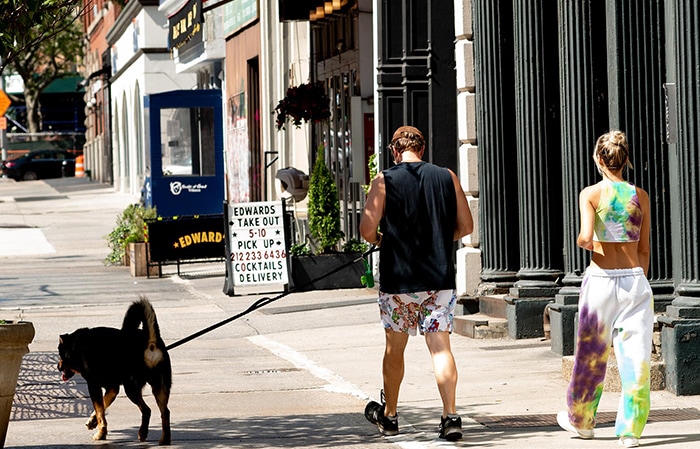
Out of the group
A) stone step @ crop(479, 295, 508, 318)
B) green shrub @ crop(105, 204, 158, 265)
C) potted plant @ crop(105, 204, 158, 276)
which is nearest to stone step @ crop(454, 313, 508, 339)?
stone step @ crop(479, 295, 508, 318)

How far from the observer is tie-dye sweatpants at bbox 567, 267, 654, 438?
7.62 m

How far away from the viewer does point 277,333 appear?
14.8 m

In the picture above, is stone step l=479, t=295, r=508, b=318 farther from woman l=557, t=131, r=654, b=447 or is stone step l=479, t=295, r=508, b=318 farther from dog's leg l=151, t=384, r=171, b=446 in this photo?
dog's leg l=151, t=384, r=171, b=446

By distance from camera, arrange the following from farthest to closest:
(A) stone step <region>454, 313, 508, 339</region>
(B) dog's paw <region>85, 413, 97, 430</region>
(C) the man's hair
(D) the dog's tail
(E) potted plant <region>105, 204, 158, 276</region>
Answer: (E) potted plant <region>105, 204, 158, 276</region> < (A) stone step <region>454, 313, 508, 339</region> < (B) dog's paw <region>85, 413, 97, 430</region> < (C) the man's hair < (D) the dog's tail

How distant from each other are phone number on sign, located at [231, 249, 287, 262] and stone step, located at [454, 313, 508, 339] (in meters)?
5.18

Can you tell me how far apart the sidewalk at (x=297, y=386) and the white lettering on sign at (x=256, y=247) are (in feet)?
1.30

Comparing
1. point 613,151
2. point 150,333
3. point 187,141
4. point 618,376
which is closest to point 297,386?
point 618,376

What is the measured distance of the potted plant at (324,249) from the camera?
1848cm

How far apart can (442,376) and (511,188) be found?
5.87 meters

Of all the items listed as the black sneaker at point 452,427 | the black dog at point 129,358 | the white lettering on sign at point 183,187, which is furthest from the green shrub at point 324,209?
the white lettering on sign at point 183,187

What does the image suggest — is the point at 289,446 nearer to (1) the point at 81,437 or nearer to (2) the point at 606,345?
(1) the point at 81,437

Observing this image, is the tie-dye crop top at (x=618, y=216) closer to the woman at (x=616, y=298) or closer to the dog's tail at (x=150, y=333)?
the woman at (x=616, y=298)

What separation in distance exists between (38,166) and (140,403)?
6625cm

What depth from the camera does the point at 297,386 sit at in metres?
10.7
